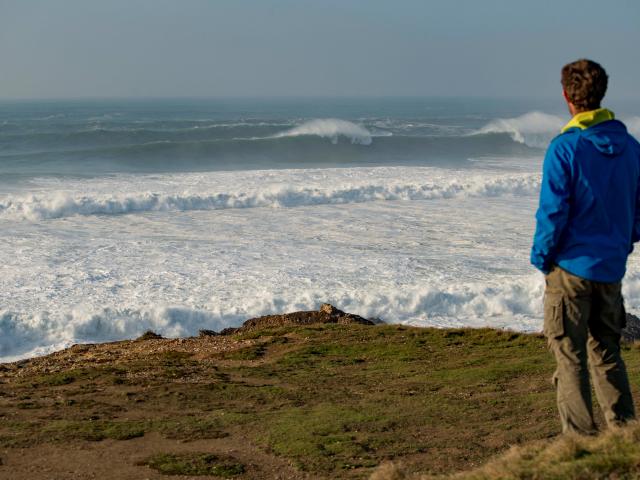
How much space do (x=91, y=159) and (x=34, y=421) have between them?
129ft

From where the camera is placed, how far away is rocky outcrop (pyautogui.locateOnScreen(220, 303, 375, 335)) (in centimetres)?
1293

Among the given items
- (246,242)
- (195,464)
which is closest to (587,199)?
(195,464)

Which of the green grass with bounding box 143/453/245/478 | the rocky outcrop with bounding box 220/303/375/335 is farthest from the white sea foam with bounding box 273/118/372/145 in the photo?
the green grass with bounding box 143/453/245/478

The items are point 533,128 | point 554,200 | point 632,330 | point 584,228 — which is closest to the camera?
point 554,200

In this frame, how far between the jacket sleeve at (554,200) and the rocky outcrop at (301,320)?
853cm

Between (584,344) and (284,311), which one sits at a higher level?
(584,344)

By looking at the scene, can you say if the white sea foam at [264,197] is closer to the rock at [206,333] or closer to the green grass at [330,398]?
the rock at [206,333]

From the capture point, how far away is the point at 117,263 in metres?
18.5

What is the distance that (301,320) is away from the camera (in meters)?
13.0

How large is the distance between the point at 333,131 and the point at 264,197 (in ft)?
103

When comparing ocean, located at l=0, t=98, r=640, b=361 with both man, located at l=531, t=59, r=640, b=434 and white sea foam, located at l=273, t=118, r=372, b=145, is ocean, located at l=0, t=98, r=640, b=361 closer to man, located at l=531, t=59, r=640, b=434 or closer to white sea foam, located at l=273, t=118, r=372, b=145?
white sea foam, located at l=273, t=118, r=372, b=145

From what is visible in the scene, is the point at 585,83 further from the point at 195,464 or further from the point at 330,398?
the point at 330,398

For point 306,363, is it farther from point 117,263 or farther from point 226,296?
point 117,263

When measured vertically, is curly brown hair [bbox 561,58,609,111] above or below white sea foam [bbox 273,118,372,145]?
above
